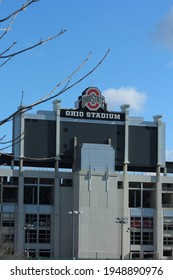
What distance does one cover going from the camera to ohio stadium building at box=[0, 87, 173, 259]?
102 meters

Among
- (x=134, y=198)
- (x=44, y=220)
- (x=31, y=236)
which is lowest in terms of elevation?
(x=31, y=236)

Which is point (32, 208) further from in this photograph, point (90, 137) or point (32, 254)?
point (90, 137)

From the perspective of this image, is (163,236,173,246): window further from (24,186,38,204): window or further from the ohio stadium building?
(24,186,38,204): window

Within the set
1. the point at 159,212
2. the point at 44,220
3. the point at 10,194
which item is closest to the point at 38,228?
the point at 44,220

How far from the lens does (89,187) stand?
4058 inches

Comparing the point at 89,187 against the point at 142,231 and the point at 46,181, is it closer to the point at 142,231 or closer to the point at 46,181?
the point at 46,181

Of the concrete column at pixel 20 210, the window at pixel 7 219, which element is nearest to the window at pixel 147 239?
the concrete column at pixel 20 210

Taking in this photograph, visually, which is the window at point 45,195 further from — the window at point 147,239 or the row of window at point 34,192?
the window at point 147,239

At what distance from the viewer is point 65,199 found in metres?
105

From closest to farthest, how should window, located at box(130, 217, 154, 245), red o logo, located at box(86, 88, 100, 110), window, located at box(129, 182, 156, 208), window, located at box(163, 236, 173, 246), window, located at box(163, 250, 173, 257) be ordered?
window, located at box(130, 217, 154, 245)
window, located at box(163, 236, 173, 246)
window, located at box(129, 182, 156, 208)
window, located at box(163, 250, 173, 257)
red o logo, located at box(86, 88, 100, 110)

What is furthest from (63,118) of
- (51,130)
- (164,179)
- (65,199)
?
(164,179)

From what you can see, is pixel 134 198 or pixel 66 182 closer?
pixel 66 182

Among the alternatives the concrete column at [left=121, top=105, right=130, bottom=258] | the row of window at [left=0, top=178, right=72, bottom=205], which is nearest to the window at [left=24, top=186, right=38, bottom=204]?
the row of window at [left=0, top=178, right=72, bottom=205]

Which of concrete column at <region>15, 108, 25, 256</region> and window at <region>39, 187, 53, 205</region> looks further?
window at <region>39, 187, 53, 205</region>
